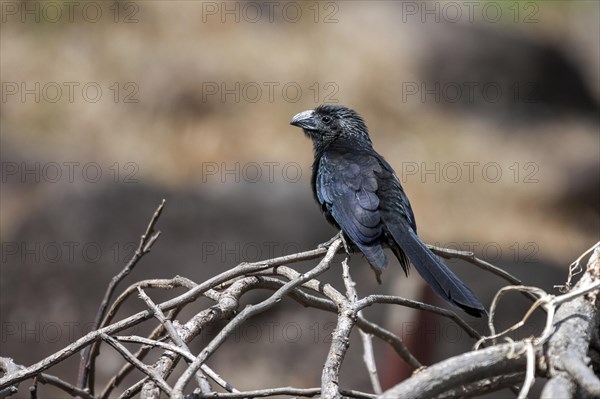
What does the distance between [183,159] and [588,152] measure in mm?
6153

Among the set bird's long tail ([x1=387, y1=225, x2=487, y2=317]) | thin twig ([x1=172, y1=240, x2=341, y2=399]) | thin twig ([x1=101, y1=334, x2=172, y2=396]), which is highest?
thin twig ([x1=172, y1=240, x2=341, y2=399])

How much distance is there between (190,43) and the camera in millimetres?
11883

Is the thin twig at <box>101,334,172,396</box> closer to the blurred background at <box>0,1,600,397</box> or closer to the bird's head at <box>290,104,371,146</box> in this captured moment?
the bird's head at <box>290,104,371,146</box>

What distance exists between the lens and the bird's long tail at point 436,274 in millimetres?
2945

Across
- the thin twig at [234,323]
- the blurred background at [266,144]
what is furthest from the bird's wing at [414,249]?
the blurred background at [266,144]

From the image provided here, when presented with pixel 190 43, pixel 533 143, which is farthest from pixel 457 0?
pixel 190 43

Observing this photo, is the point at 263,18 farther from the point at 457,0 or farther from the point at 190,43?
the point at 457,0

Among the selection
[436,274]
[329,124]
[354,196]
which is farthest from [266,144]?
[436,274]

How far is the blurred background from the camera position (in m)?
8.02

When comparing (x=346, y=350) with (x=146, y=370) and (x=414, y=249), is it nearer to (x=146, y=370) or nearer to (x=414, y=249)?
(x=146, y=370)

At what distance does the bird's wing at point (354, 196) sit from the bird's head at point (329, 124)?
0.47 m

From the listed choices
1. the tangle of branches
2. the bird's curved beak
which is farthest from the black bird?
the tangle of branches

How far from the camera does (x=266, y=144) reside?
11.2 m

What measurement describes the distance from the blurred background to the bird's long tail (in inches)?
119
